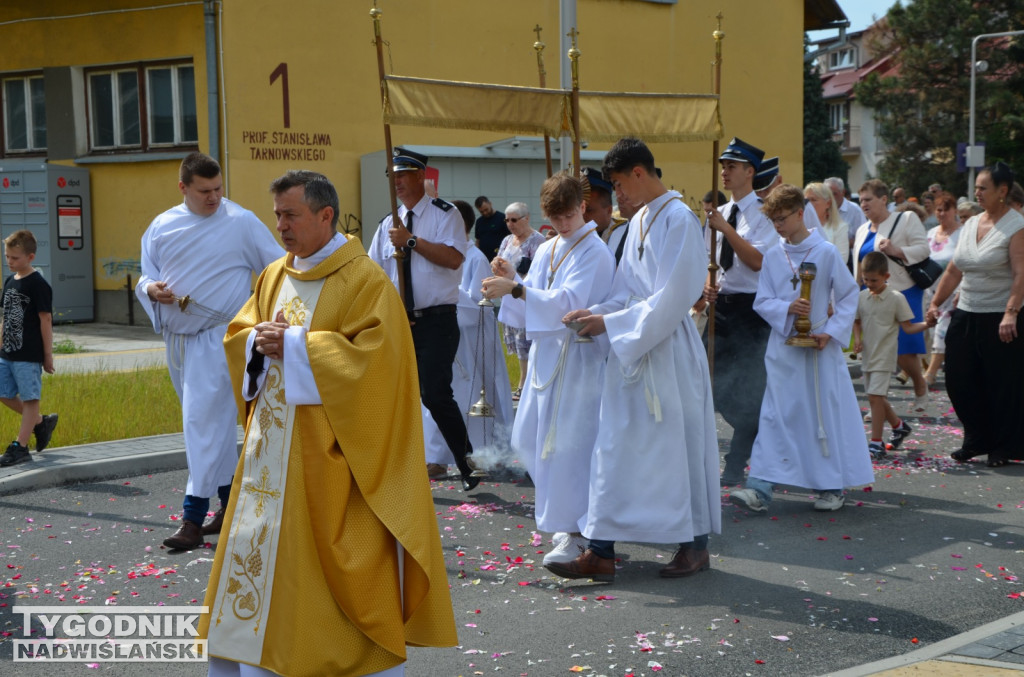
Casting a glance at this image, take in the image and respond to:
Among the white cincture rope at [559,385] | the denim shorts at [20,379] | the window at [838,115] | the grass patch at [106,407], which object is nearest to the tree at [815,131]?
the window at [838,115]

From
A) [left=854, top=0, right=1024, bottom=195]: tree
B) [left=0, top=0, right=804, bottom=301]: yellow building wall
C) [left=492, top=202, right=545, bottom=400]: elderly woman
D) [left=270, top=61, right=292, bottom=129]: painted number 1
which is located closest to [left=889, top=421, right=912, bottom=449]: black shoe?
[left=492, top=202, right=545, bottom=400]: elderly woman

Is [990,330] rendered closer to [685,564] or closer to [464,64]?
[685,564]

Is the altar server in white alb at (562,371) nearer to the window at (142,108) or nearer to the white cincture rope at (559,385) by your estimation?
the white cincture rope at (559,385)

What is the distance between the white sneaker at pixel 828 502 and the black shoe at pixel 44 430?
538 cm

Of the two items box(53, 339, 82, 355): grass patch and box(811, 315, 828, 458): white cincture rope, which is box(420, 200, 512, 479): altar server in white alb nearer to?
box(811, 315, 828, 458): white cincture rope

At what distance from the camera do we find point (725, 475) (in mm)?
8266

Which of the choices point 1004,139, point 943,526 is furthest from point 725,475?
point 1004,139

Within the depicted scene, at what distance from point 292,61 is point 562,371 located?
563 inches

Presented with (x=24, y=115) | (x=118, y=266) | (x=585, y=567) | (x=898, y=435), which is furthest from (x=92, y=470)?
(x=24, y=115)

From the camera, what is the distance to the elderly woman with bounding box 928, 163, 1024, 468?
28.7 ft

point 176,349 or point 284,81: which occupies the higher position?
point 284,81

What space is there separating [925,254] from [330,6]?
1131 cm

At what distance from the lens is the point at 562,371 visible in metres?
6.33

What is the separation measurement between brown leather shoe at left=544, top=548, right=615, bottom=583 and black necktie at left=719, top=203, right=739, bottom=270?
2.98 meters
